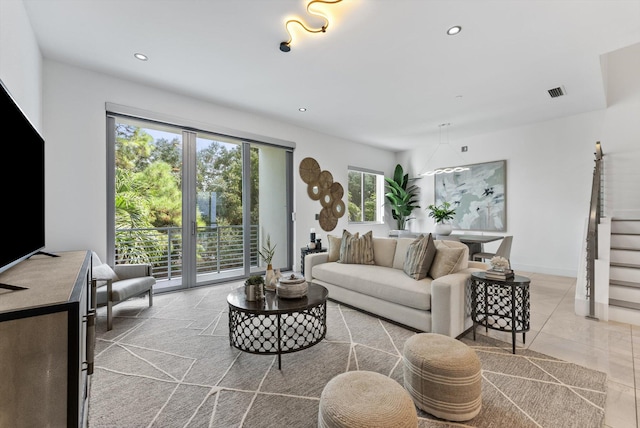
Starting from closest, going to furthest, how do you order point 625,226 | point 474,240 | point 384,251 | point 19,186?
point 19,186, point 384,251, point 625,226, point 474,240

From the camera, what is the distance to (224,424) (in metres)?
1.49

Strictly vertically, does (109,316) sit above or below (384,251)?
below

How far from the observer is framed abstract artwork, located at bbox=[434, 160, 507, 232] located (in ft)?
18.3

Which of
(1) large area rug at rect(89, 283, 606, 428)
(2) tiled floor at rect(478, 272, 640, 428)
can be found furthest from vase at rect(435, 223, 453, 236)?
(1) large area rug at rect(89, 283, 606, 428)

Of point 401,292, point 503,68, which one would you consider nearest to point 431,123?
point 503,68

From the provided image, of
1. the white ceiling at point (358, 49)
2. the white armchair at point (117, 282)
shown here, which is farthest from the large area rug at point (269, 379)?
the white ceiling at point (358, 49)

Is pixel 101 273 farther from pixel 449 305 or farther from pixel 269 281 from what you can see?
pixel 449 305

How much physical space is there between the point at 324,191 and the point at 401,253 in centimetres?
275

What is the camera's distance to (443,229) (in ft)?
14.3

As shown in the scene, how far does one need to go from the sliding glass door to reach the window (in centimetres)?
239

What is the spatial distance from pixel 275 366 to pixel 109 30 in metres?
3.33

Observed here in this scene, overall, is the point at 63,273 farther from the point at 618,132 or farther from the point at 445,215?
the point at 618,132

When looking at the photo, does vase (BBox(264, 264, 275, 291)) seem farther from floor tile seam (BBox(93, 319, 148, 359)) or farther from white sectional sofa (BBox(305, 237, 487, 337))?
floor tile seam (BBox(93, 319, 148, 359))

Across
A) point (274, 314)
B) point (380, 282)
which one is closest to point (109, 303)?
point (274, 314)
